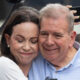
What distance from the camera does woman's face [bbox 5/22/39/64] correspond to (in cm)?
281

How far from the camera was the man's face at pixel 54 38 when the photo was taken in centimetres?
279

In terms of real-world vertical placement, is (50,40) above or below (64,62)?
above

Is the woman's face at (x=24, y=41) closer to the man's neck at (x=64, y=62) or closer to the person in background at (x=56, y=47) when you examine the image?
the person in background at (x=56, y=47)

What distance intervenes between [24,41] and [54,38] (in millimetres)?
280

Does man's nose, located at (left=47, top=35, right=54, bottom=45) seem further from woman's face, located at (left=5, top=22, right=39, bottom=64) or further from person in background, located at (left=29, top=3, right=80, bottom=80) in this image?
woman's face, located at (left=5, top=22, right=39, bottom=64)

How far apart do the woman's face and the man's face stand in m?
0.07

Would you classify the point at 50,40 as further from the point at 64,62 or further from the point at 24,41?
the point at 64,62

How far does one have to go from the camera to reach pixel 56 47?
2824 millimetres

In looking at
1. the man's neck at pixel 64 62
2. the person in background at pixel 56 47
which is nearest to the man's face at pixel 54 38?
the person in background at pixel 56 47

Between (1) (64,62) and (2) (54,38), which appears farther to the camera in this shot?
(1) (64,62)

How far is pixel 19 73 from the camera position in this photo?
94.7 inches

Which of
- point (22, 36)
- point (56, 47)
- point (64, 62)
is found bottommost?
point (64, 62)

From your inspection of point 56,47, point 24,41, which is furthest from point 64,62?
point 24,41

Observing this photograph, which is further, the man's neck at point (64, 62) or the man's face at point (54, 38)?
the man's neck at point (64, 62)
